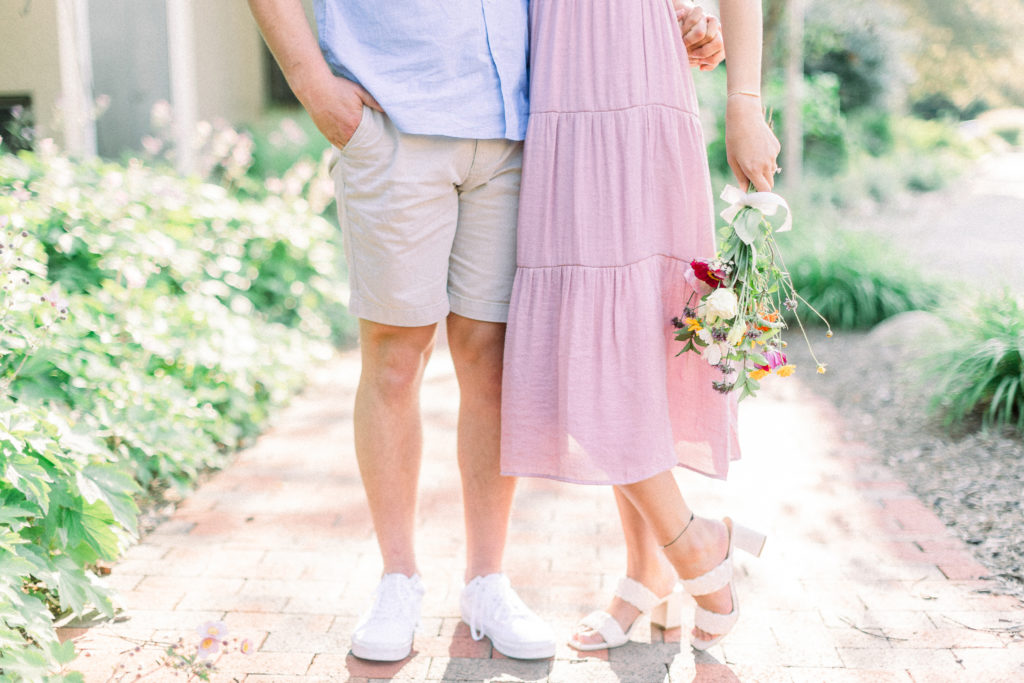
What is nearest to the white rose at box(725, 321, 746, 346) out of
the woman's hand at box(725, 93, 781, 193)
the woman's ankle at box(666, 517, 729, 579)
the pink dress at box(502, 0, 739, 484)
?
the pink dress at box(502, 0, 739, 484)

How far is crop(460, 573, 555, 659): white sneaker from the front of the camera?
1.85m

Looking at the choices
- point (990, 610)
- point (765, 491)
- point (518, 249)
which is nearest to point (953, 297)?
point (765, 491)

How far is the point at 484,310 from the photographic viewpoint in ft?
5.83

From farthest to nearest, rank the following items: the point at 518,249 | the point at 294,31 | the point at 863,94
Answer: the point at 863,94, the point at 518,249, the point at 294,31

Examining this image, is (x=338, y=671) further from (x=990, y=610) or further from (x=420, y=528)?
(x=990, y=610)

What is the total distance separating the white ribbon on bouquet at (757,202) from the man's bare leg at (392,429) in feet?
2.02

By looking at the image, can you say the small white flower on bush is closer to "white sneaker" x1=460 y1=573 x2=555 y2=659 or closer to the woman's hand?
the woman's hand

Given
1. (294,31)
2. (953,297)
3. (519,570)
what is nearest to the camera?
(294,31)

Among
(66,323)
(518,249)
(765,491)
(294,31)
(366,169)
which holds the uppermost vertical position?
(294,31)

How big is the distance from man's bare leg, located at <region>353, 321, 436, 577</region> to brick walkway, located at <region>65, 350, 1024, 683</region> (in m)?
0.24

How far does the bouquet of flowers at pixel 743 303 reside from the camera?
5.27 feet

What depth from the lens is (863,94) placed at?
48.0 ft

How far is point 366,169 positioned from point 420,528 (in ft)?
4.03

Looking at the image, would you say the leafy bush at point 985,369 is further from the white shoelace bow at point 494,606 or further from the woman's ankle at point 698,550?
the white shoelace bow at point 494,606
